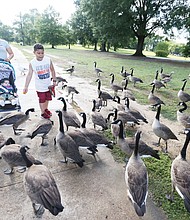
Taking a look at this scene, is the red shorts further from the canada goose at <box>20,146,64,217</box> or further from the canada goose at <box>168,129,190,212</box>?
the canada goose at <box>168,129,190,212</box>

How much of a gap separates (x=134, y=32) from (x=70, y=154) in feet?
107

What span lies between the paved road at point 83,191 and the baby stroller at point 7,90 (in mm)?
1323

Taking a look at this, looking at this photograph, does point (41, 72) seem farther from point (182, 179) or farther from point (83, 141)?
point (182, 179)

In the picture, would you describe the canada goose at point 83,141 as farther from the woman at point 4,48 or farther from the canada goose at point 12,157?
the woman at point 4,48

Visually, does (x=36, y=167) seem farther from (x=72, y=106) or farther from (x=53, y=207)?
(x=72, y=106)

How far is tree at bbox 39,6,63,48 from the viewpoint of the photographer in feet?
180

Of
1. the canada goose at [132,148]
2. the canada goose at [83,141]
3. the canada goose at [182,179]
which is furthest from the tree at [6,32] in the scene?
the canada goose at [182,179]

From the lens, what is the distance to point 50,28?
55.0 m

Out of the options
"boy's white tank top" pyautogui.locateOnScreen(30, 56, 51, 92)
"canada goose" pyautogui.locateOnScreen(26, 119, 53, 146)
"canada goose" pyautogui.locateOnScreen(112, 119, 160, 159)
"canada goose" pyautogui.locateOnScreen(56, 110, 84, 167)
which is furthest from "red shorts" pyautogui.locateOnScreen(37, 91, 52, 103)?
"canada goose" pyautogui.locateOnScreen(112, 119, 160, 159)

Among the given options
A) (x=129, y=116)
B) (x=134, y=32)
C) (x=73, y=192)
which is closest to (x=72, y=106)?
(x=129, y=116)

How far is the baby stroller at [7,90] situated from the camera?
5.57m

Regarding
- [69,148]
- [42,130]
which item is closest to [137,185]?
[69,148]

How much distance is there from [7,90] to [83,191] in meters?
3.74

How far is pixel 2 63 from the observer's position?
5.56 metres
